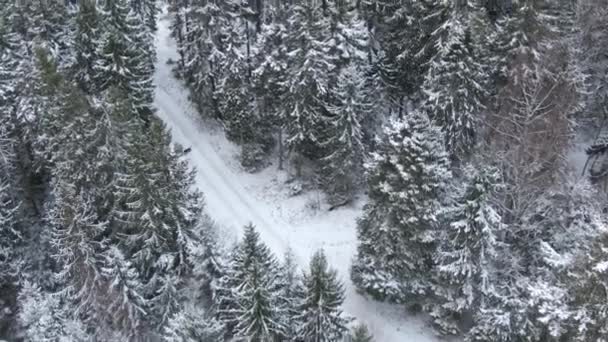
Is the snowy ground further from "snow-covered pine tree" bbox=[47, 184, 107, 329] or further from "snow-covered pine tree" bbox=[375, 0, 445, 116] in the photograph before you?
"snow-covered pine tree" bbox=[47, 184, 107, 329]

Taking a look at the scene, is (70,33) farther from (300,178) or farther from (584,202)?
(584,202)

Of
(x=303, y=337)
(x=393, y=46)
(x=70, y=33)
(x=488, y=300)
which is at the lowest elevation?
(x=303, y=337)

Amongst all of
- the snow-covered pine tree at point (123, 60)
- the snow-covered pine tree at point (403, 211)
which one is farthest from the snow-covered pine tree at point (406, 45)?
the snow-covered pine tree at point (123, 60)

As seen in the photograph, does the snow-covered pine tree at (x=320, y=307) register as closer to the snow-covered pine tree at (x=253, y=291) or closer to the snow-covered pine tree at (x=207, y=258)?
the snow-covered pine tree at (x=253, y=291)

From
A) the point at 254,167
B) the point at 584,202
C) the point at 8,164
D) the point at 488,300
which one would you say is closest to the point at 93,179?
the point at 8,164

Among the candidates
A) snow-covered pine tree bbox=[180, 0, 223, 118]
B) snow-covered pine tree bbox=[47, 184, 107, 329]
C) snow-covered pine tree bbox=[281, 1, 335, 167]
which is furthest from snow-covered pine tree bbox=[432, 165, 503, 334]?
snow-covered pine tree bbox=[180, 0, 223, 118]

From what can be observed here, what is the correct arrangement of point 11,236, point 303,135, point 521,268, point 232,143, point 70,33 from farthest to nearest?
point 232,143
point 70,33
point 303,135
point 11,236
point 521,268
